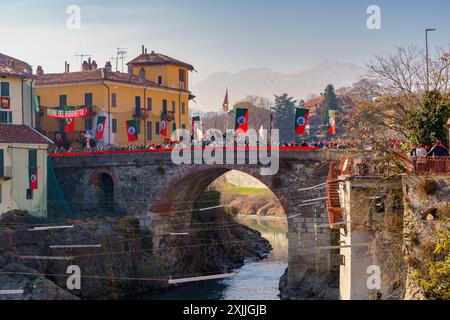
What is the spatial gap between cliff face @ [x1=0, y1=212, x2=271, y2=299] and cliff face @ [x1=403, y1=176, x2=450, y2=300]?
30.1 meters

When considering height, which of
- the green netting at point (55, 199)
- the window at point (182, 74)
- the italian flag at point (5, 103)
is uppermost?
the window at point (182, 74)

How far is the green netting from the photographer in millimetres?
64875

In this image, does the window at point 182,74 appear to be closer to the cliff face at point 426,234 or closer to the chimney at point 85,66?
the chimney at point 85,66

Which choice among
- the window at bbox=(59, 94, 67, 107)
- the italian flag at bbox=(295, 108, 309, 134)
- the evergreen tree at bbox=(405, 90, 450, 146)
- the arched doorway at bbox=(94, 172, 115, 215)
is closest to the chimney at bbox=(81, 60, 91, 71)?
the window at bbox=(59, 94, 67, 107)

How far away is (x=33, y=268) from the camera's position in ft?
186

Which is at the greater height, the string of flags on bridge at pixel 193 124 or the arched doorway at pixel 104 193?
the string of flags on bridge at pixel 193 124

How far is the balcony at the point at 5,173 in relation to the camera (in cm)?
5959

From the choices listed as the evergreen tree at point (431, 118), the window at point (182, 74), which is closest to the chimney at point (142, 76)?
the window at point (182, 74)

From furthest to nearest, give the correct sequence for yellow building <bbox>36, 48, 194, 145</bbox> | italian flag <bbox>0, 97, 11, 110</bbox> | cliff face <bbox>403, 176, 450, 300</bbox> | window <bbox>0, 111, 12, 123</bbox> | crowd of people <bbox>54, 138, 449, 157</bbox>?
yellow building <bbox>36, 48, 194, 145</bbox> → window <bbox>0, 111, 12, 123</bbox> → italian flag <bbox>0, 97, 11, 110</bbox> → crowd of people <bbox>54, 138, 449, 157</bbox> → cliff face <bbox>403, 176, 450, 300</bbox>

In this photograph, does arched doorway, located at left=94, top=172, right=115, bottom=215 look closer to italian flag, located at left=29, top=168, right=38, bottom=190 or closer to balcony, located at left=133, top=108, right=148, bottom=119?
italian flag, located at left=29, top=168, right=38, bottom=190

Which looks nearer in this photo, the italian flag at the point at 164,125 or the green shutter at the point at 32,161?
the green shutter at the point at 32,161

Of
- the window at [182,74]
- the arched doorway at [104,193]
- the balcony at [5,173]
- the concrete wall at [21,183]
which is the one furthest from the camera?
the window at [182,74]

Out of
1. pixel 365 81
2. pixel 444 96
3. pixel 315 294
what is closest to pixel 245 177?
pixel 315 294
